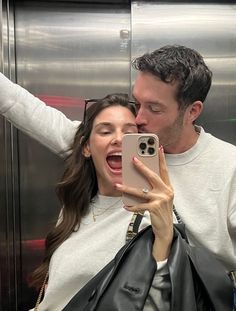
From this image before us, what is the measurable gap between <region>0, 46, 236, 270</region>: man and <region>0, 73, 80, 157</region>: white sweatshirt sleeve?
0.09 ft

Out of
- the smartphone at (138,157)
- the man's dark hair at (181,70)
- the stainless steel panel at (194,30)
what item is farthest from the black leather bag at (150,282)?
the stainless steel panel at (194,30)

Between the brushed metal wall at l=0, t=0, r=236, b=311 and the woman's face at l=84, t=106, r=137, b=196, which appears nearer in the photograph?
the woman's face at l=84, t=106, r=137, b=196

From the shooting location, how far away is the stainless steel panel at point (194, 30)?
2.08 meters

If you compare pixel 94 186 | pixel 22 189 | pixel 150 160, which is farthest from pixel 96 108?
pixel 22 189

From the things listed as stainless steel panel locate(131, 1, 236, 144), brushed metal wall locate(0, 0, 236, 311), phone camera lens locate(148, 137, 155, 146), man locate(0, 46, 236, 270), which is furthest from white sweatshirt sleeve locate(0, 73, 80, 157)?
phone camera lens locate(148, 137, 155, 146)

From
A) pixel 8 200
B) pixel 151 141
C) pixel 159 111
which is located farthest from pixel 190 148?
pixel 8 200

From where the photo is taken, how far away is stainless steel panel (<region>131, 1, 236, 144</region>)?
2082mm

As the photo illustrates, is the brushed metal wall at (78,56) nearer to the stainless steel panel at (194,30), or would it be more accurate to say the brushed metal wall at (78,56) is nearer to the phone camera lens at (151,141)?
the stainless steel panel at (194,30)

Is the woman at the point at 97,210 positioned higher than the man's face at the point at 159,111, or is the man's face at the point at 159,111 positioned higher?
the man's face at the point at 159,111

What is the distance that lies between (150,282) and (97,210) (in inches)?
21.7

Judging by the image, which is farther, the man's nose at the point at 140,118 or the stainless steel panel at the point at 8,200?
the stainless steel panel at the point at 8,200

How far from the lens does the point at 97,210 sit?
5.42 ft

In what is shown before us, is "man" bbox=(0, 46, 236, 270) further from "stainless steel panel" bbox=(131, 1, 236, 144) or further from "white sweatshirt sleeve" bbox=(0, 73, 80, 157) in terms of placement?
"stainless steel panel" bbox=(131, 1, 236, 144)

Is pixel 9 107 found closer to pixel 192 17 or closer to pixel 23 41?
pixel 23 41
